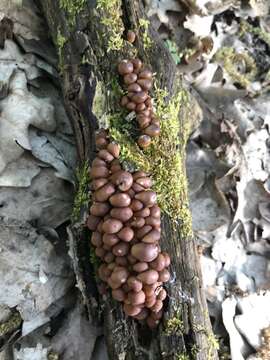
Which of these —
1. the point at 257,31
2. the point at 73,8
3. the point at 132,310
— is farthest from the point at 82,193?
the point at 257,31

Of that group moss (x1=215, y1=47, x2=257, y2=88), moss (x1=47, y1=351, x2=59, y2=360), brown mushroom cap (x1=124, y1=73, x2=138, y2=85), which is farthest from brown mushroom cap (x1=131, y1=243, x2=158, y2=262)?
moss (x1=215, y1=47, x2=257, y2=88)

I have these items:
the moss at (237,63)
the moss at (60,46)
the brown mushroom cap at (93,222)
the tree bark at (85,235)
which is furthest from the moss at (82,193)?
the moss at (237,63)

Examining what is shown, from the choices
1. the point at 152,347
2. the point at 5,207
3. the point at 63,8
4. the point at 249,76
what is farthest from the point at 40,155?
the point at 249,76

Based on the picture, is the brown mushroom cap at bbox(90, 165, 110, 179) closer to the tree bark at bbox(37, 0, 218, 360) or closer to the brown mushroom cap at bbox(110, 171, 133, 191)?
the brown mushroom cap at bbox(110, 171, 133, 191)

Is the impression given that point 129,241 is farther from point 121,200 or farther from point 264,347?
point 264,347

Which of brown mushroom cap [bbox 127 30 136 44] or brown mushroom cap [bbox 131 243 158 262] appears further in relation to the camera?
brown mushroom cap [bbox 127 30 136 44]
